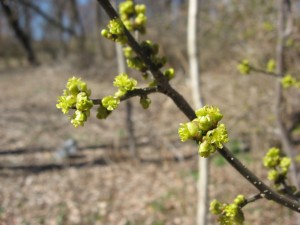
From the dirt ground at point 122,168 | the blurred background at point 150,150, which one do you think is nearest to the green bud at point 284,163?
the blurred background at point 150,150

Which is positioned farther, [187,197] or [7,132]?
[7,132]

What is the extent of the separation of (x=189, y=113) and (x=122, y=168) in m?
6.27

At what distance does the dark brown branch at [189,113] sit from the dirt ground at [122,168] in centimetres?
329

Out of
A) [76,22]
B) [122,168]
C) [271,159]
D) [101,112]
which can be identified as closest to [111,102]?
[101,112]

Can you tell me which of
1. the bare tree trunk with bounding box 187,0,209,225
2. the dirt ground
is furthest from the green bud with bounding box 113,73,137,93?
the dirt ground

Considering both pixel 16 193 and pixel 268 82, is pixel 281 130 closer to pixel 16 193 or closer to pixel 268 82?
pixel 268 82

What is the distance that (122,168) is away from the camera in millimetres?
7527

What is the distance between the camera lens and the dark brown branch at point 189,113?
1.31 metres

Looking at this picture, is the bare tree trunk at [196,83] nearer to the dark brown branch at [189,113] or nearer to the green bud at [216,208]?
the green bud at [216,208]

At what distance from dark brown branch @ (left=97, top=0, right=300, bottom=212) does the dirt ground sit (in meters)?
3.29

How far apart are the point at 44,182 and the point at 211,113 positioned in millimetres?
6011

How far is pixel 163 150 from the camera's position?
8188 millimetres

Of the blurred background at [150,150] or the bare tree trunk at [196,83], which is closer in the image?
the bare tree trunk at [196,83]

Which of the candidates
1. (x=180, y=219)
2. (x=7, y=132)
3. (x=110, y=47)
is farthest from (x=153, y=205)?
(x=110, y=47)
